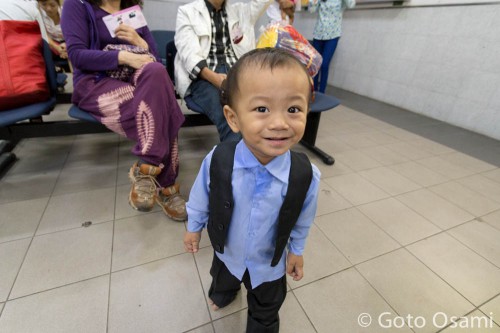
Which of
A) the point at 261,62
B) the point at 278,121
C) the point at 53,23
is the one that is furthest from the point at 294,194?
the point at 53,23

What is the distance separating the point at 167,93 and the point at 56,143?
1.48 metres

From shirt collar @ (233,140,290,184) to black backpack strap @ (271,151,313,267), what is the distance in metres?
0.01

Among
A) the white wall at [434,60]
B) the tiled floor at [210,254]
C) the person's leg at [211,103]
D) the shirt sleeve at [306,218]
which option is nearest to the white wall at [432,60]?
the white wall at [434,60]

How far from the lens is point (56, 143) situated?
2.09 meters

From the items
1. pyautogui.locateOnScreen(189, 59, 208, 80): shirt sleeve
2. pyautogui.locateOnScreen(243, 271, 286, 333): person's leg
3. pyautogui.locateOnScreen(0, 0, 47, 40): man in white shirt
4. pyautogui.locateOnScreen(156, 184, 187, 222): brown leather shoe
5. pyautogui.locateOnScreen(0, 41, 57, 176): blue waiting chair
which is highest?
pyautogui.locateOnScreen(0, 0, 47, 40): man in white shirt

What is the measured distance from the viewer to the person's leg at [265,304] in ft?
2.45

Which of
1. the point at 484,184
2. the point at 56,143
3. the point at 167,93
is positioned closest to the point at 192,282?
the point at 167,93

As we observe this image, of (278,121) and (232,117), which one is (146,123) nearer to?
(232,117)

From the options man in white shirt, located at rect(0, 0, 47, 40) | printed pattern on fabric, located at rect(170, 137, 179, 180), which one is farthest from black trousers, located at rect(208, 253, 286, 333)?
man in white shirt, located at rect(0, 0, 47, 40)

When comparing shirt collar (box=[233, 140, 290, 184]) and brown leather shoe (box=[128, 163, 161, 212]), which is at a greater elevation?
shirt collar (box=[233, 140, 290, 184])

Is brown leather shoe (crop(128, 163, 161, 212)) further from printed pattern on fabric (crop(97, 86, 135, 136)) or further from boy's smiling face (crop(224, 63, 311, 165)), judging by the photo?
boy's smiling face (crop(224, 63, 311, 165))

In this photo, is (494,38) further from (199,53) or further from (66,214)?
(66,214)

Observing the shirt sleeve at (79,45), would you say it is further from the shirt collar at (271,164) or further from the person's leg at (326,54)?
the person's leg at (326,54)

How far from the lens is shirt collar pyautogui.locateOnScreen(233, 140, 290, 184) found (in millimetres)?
580
